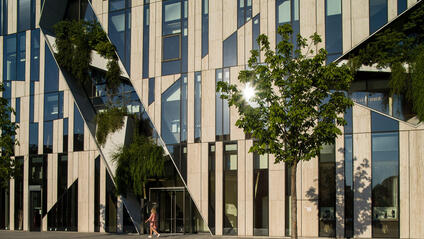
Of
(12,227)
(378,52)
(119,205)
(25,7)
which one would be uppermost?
(25,7)

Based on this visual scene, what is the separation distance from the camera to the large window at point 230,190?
24297mm

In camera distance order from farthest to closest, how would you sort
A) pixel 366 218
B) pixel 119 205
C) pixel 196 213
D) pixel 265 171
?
pixel 119 205 → pixel 196 213 → pixel 265 171 → pixel 366 218

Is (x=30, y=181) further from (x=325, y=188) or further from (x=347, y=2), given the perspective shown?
(x=347, y=2)

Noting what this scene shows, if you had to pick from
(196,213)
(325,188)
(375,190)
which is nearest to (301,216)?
(325,188)

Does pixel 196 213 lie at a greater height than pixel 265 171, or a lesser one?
lesser

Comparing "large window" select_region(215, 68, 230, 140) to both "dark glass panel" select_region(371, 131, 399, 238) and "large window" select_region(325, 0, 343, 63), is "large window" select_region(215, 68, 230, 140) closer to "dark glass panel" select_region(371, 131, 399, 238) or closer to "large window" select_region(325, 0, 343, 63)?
"large window" select_region(325, 0, 343, 63)

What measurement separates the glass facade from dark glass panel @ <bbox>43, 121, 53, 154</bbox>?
46.1ft

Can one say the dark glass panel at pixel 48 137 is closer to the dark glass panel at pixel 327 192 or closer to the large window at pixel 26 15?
the large window at pixel 26 15

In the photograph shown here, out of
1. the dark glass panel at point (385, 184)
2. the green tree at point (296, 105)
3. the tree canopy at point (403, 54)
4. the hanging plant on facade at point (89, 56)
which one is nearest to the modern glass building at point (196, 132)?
the dark glass panel at point (385, 184)

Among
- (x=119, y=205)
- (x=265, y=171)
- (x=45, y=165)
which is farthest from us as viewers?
(x=45, y=165)

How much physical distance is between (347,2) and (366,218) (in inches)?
378

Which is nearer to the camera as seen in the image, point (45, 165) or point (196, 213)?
point (196, 213)

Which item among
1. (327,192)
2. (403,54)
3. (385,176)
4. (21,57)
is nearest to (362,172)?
(385,176)

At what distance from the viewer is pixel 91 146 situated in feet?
96.6
